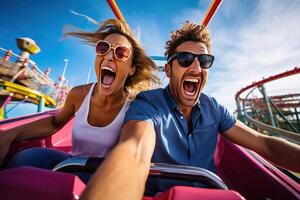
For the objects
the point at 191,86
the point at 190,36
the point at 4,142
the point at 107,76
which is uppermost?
the point at 190,36

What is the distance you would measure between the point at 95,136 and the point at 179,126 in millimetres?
593

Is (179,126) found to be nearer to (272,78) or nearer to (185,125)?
(185,125)

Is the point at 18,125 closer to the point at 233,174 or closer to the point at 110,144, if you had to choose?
the point at 110,144

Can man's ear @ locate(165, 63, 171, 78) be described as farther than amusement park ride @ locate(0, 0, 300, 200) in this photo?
Yes

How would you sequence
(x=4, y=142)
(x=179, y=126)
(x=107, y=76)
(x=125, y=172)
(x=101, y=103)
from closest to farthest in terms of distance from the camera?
(x=125, y=172)
(x=4, y=142)
(x=179, y=126)
(x=101, y=103)
(x=107, y=76)

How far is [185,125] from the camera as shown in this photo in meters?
1.26

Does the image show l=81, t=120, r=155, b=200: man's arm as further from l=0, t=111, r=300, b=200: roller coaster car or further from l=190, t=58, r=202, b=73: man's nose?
l=190, t=58, r=202, b=73: man's nose

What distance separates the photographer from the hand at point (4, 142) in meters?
1.11

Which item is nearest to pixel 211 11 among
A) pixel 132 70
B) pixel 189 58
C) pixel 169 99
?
pixel 189 58

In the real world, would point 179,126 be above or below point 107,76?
below

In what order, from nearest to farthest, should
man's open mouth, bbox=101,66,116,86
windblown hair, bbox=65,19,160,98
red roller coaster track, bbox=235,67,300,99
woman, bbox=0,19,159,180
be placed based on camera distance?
1. woman, bbox=0,19,159,180
2. man's open mouth, bbox=101,66,116,86
3. windblown hair, bbox=65,19,160,98
4. red roller coaster track, bbox=235,67,300,99

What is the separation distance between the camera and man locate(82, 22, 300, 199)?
2.87 feet

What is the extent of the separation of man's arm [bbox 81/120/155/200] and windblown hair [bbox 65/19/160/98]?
2.72 ft

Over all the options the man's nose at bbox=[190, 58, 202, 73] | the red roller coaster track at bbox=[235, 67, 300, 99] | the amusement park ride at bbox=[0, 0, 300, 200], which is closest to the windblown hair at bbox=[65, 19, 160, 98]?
the man's nose at bbox=[190, 58, 202, 73]
